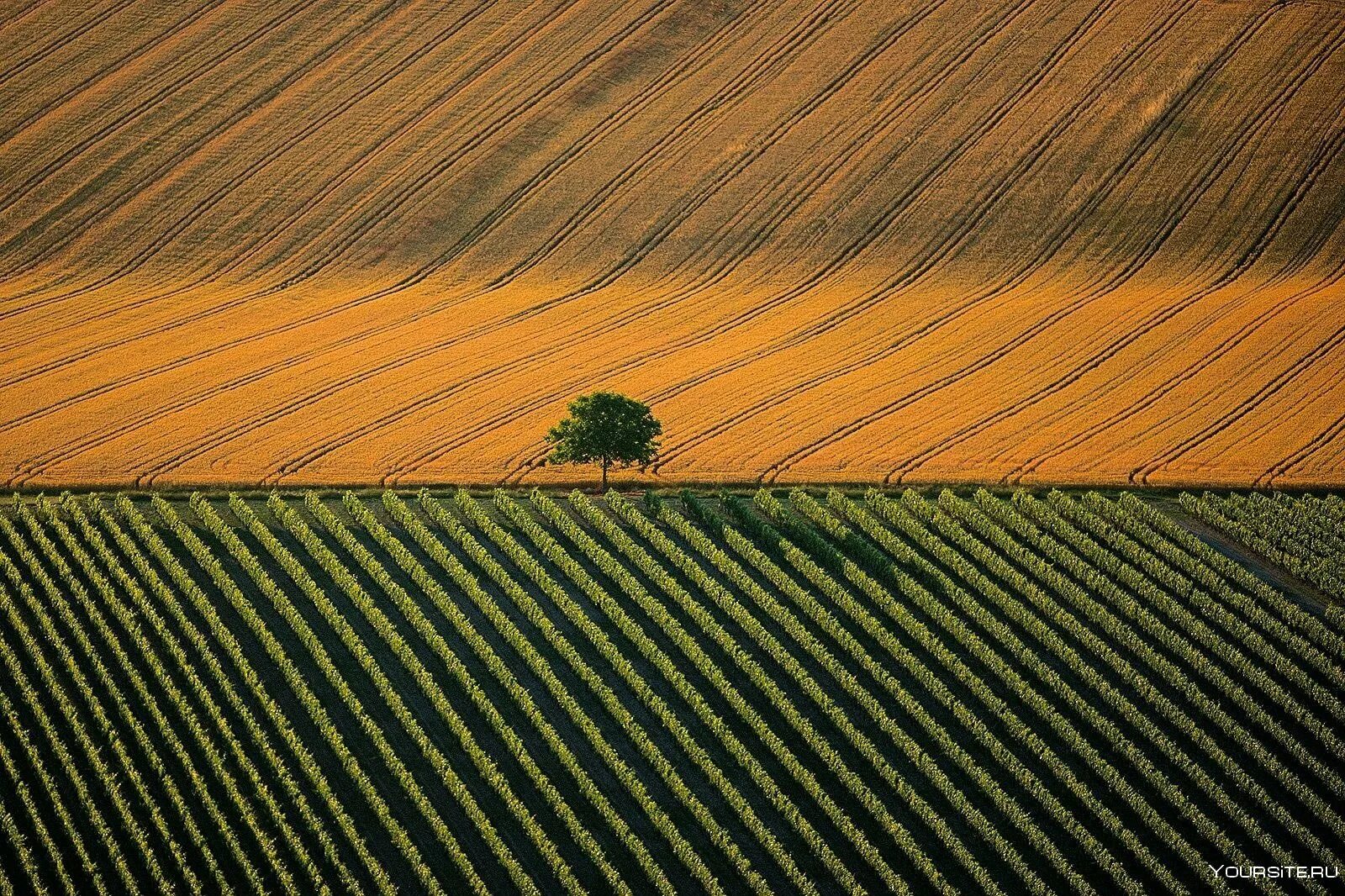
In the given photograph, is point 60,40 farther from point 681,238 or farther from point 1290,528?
point 1290,528

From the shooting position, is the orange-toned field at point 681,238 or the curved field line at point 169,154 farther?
the curved field line at point 169,154

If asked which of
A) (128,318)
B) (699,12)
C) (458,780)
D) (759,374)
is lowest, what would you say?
(458,780)

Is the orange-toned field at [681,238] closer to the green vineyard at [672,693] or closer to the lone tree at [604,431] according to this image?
the lone tree at [604,431]

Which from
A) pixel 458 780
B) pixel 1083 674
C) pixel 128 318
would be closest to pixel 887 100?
pixel 128 318

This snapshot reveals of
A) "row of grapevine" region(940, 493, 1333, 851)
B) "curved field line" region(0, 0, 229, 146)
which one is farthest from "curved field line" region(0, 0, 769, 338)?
"row of grapevine" region(940, 493, 1333, 851)

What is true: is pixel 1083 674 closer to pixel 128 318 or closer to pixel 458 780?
pixel 458 780

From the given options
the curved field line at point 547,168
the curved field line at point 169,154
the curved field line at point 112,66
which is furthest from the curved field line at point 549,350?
the curved field line at point 112,66
